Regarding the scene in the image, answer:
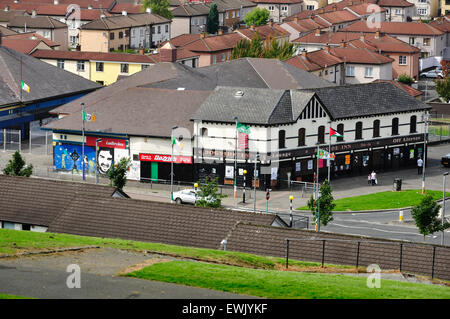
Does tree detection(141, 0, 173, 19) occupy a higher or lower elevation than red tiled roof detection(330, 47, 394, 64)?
higher

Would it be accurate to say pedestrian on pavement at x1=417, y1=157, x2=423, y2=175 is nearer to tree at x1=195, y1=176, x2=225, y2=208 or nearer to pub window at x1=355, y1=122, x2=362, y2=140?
pub window at x1=355, y1=122, x2=362, y2=140

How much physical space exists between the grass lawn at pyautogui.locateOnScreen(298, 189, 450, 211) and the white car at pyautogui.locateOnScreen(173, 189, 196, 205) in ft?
26.2

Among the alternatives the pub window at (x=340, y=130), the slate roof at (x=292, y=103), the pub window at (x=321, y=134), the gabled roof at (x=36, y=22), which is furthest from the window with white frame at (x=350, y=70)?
the gabled roof at (x=36, y=22)

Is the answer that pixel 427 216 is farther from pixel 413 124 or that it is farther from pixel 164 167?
pixel 413 124

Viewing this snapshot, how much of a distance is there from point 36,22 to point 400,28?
2241 inches

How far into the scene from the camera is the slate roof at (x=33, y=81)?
98.0m

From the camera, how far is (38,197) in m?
58.3

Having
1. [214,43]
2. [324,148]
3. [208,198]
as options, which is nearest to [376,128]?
[324,148]

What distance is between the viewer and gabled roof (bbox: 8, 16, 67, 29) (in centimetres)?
15812

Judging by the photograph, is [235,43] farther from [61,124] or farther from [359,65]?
[61,124]

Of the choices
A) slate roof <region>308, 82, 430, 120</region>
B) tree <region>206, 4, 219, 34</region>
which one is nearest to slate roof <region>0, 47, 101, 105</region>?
slate roof <region>308, 82, 430, 120</region>

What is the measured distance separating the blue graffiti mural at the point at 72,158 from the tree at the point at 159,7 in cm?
9895

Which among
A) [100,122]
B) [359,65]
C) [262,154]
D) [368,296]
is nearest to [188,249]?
[368,296]
